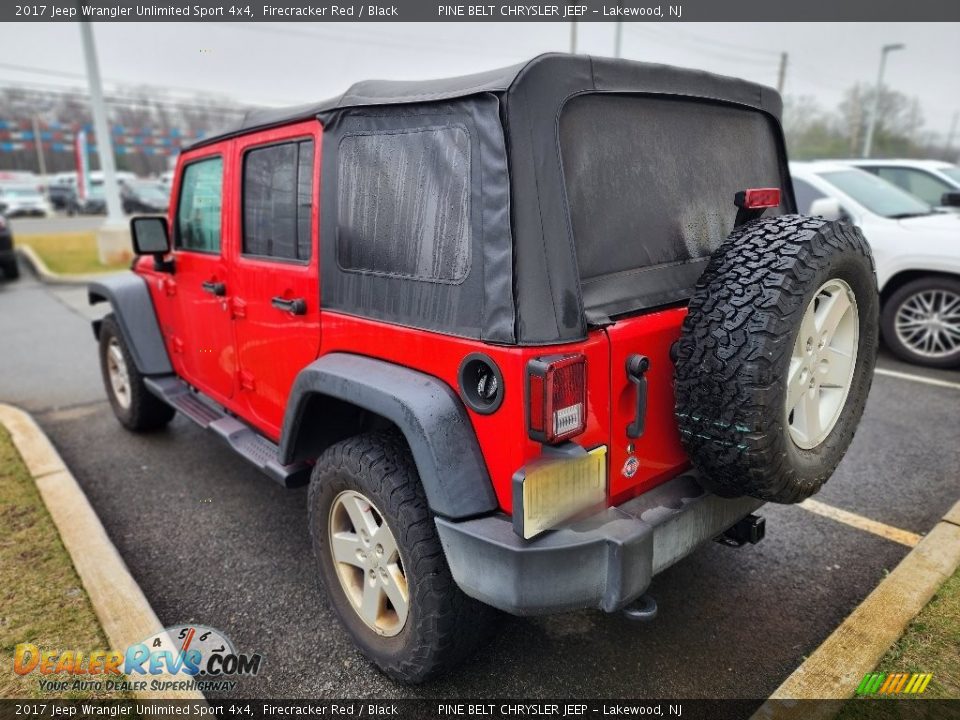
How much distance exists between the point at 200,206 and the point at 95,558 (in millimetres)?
1934

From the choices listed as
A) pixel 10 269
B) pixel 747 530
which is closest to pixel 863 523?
pixel 747 530

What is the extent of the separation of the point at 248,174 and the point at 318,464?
5.07 feet

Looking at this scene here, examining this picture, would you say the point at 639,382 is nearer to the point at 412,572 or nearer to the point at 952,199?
the point at 412,572

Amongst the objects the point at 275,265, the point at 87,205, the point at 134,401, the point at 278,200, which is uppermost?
the point at 278,200

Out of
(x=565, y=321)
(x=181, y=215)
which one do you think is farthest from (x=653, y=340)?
(x=181, y=215)

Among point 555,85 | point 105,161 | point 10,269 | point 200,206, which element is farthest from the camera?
point 105,161

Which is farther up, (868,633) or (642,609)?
(642,609)

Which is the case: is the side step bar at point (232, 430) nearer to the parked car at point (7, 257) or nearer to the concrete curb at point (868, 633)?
the concrete curb at point (868, 633)

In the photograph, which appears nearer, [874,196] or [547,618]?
[547,618]

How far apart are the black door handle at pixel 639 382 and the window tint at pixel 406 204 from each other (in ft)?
1.92

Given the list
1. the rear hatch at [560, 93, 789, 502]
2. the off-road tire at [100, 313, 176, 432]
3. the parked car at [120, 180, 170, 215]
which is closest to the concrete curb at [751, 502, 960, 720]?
the rear hatch at [560, 93, 789, 502]

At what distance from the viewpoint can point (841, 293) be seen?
7.36 ft

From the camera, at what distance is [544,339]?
1.83m

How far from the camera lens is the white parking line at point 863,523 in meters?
3.23
